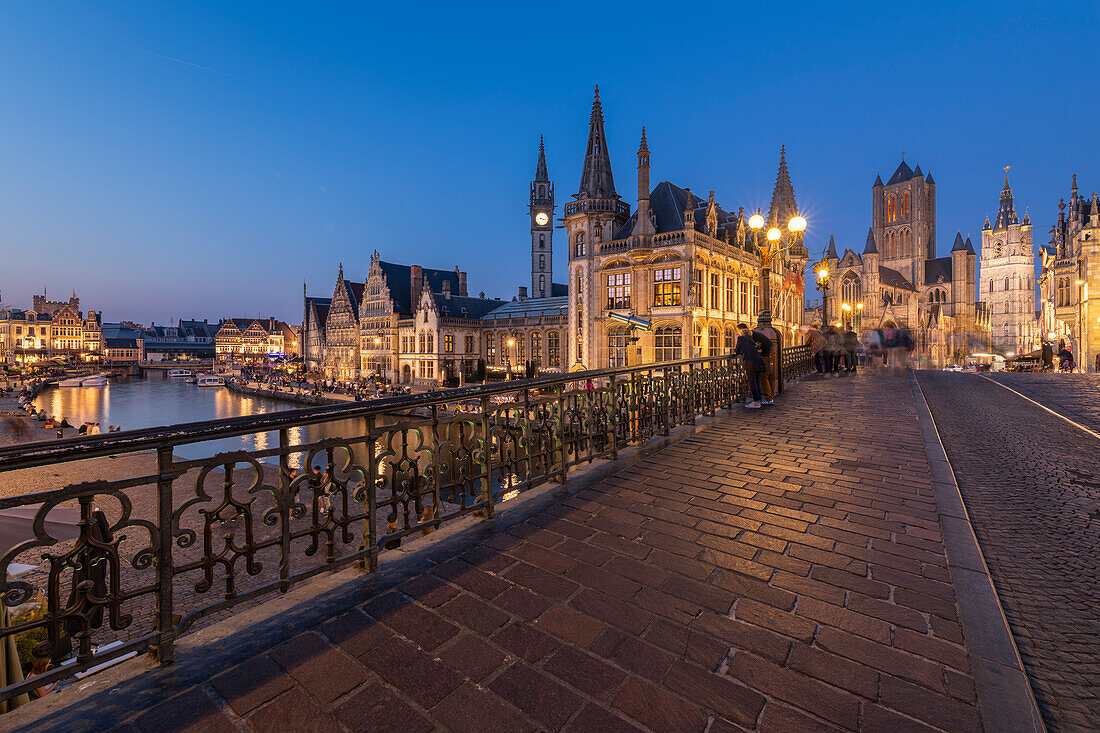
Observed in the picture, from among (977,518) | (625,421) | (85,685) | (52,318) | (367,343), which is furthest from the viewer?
(52,318)

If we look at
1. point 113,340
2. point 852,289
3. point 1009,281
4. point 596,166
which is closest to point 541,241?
point 596,166

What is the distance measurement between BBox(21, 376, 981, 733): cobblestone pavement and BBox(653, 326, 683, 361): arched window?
2696 cm

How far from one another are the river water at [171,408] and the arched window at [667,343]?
23853 millimetres

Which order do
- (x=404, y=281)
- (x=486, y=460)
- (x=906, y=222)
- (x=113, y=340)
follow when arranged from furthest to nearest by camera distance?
(x=113, y=340)
(x=906, y=222)
(x=404, y=281)
(x=486, y=460)

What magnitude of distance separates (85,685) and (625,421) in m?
5.26

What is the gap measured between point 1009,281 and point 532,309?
277ft

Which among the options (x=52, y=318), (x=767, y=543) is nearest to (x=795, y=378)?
(x=767, y=543)

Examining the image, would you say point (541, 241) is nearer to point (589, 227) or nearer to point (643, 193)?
point (589, 227)

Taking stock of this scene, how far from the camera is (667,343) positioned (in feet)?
102

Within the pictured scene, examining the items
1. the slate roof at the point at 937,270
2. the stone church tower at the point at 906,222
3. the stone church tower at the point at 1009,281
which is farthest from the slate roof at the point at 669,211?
the stone church tower at the point at 1009,281

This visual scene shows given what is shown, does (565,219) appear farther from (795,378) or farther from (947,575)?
(947,575)

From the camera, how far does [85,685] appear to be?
202 cm

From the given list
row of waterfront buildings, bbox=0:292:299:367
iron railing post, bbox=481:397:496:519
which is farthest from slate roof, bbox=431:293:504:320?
row of waterfront buildings, bbox=0:292:299:367

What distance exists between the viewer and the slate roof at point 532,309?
46062 mm
